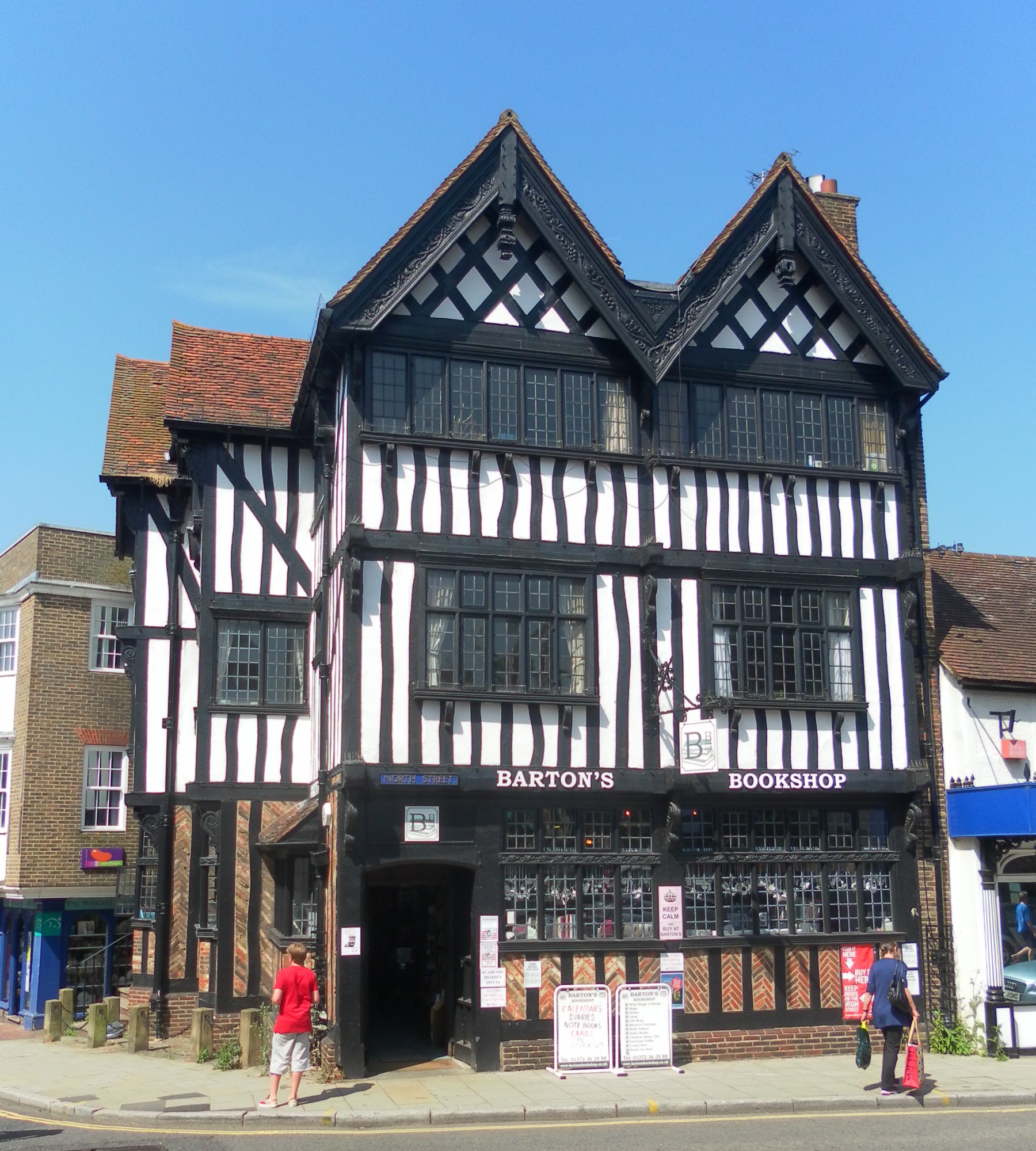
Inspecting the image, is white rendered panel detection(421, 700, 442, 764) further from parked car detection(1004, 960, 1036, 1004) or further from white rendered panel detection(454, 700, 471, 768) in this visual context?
parked car detection(1004, 960, 1036, 1004)

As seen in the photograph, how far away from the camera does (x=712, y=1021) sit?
54.9ft

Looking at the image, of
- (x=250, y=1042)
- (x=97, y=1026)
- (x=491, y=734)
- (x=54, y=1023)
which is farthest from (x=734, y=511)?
(x=54, y=1023)

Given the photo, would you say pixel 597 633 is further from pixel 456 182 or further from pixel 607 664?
pixel 456 182

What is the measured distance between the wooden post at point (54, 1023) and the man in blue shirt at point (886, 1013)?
46.8ft

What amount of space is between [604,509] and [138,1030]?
34.9 ft

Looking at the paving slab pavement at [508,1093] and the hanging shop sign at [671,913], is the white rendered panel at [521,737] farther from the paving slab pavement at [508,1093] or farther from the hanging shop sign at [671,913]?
the paving slab pavement at [508,1093]

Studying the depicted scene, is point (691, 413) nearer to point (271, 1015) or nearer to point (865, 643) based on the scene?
point (865, 643)

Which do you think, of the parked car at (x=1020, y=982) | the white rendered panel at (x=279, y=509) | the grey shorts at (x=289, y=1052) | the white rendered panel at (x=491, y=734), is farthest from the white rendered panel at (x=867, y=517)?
the grey shorts at (x=289, y=1052)

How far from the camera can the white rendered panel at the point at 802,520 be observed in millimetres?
18250

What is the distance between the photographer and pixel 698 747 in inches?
660

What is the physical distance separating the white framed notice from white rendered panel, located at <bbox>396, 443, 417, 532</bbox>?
6.44 metres

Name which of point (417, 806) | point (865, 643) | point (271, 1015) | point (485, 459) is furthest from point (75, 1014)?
point (865, 643)

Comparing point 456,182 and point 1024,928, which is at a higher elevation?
point 456,182

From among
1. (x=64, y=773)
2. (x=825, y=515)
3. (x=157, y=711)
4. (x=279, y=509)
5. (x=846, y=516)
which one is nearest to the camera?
(x=825, y=515)
